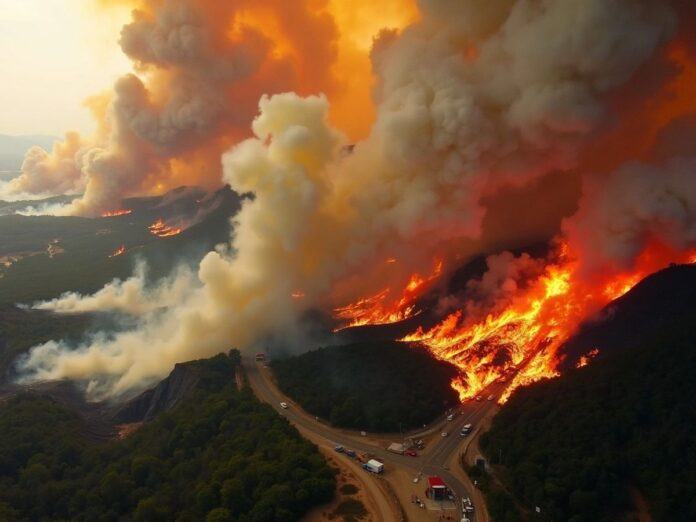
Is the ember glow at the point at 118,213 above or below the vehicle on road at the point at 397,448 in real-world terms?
above

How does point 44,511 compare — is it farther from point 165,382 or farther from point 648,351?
point 648,351

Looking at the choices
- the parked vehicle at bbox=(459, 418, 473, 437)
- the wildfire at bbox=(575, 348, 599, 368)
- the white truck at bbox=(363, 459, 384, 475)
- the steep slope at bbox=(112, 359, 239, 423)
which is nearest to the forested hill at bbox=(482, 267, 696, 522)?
the wildfire at bbox=(575, 348, 599, 368)

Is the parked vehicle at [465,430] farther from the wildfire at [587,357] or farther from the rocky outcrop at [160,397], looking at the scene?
the rocky outcrop at [160,397]

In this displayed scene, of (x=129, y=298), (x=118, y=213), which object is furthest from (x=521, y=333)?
(x=118, y=213)

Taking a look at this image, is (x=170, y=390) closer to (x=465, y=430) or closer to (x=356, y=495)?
(x=356, y=495)

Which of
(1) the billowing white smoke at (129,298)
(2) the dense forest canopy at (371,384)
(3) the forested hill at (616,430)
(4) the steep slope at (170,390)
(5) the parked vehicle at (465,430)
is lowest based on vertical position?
(3) the forested hill at (616,430)

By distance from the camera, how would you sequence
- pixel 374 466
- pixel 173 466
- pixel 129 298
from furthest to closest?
1. pixel 129 298
2. pixel 173 466
3. pixel 374 466

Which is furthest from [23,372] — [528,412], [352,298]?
[528,412]

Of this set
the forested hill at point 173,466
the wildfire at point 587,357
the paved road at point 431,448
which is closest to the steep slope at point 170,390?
the forested hill at point 173,466
